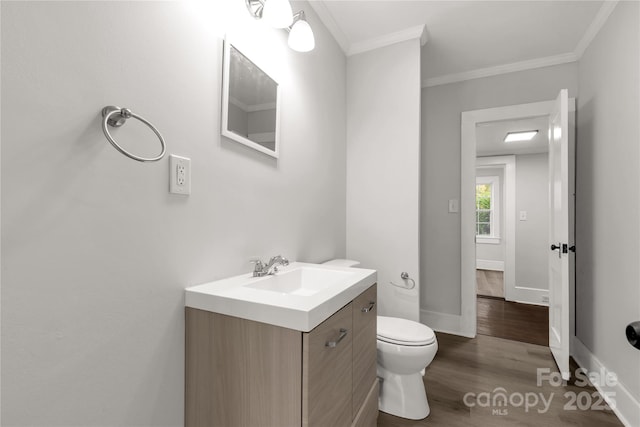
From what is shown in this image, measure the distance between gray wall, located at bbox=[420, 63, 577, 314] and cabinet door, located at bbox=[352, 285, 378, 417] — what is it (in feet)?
5.31

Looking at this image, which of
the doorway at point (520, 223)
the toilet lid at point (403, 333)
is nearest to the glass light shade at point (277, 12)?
the toilet lid at point (403, 333)

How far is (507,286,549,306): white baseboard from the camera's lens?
3750mm

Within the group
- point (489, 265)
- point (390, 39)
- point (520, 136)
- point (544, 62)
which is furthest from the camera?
point (489, 265)

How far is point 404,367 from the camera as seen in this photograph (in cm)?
152

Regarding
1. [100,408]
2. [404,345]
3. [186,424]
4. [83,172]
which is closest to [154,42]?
[83,172]

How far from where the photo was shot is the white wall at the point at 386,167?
2129 millimetres

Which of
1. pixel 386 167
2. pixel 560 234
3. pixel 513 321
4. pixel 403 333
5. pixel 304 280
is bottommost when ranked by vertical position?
pixel 513 321

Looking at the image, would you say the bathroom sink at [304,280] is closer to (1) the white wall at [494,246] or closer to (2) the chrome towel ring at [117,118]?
(2) the chrome towel ring at [117,118]

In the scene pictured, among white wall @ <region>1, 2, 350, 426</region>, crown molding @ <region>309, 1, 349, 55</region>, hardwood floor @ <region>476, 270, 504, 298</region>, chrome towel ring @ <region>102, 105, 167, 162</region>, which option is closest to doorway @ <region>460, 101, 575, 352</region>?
crown molding @ <region>309, 1, 349, 55</region>

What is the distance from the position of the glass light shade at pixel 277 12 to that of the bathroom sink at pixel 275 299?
1.08m

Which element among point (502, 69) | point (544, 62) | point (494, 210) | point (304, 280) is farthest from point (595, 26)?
point (494, 210)

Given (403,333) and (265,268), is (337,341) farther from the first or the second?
(403,333)

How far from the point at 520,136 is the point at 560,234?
2125 mm

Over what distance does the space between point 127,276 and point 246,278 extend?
463 millimetres
